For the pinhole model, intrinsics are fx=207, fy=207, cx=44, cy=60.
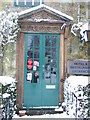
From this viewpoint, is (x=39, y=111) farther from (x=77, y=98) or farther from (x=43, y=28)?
(x=43, y=28)

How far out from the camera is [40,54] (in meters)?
6.57

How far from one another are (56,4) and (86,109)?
11.5ft

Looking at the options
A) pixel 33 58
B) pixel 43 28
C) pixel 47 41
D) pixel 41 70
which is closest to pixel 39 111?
pixel 41 70

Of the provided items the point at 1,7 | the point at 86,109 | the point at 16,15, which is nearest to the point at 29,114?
the point at 86,109

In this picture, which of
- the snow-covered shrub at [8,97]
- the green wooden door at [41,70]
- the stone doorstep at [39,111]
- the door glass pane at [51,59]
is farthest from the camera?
the door glass pane at [51,59]

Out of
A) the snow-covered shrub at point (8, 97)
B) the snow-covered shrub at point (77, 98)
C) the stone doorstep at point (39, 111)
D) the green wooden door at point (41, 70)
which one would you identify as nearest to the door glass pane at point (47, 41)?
the green wooden door at point (41, 70)

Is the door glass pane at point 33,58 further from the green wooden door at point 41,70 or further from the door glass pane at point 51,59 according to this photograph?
the door glass pane at point 51,59

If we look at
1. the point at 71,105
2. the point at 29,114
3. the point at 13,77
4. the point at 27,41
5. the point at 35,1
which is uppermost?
the point at 35,1

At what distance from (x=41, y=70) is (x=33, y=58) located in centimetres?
46

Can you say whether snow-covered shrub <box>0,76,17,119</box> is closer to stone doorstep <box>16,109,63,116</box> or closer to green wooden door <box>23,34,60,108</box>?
stone doorstep <box>16,109,63,116</box>

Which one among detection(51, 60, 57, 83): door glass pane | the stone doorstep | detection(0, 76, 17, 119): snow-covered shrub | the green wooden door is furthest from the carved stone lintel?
the stone doorstep

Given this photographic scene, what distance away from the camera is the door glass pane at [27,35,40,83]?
657 cm

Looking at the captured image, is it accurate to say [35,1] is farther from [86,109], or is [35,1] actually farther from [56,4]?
[86,109]

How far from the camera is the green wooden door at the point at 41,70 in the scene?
649 cm
